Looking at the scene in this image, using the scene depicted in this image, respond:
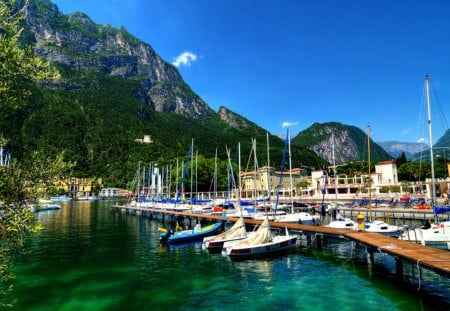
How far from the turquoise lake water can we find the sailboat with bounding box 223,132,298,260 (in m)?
0.93

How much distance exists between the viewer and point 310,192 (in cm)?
12775

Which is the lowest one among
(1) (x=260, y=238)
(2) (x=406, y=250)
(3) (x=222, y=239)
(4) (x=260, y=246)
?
(4) (x=260, y=246)

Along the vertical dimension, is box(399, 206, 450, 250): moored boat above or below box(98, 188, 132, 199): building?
below

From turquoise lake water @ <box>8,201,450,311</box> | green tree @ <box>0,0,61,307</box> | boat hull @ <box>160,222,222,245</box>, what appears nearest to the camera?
green tree @ <box>0,0,61,307</box>

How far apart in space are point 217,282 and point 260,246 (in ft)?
25.2

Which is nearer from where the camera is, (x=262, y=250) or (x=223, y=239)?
(x=262, y=250)

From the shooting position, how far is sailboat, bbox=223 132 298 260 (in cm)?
2895

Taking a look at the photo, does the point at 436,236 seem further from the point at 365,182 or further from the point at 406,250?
the point at 365,182

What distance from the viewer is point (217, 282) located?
22.9 meters

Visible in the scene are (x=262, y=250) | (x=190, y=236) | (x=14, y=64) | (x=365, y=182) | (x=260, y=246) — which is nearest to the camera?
(x=14, y=64)

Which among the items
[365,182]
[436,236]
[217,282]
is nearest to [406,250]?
[436,236]

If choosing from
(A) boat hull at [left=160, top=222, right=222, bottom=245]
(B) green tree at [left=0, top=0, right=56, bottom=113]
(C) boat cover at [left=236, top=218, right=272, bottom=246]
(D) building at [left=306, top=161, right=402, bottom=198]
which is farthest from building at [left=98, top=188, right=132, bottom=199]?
(B) green tree at [left=0, top=0, right=56, bottom=113]

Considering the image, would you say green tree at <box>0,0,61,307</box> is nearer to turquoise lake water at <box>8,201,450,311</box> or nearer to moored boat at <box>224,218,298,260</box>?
turquoise lake water at <box>8,201,450,311</box>

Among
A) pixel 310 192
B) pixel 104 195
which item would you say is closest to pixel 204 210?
pixel 310 192
